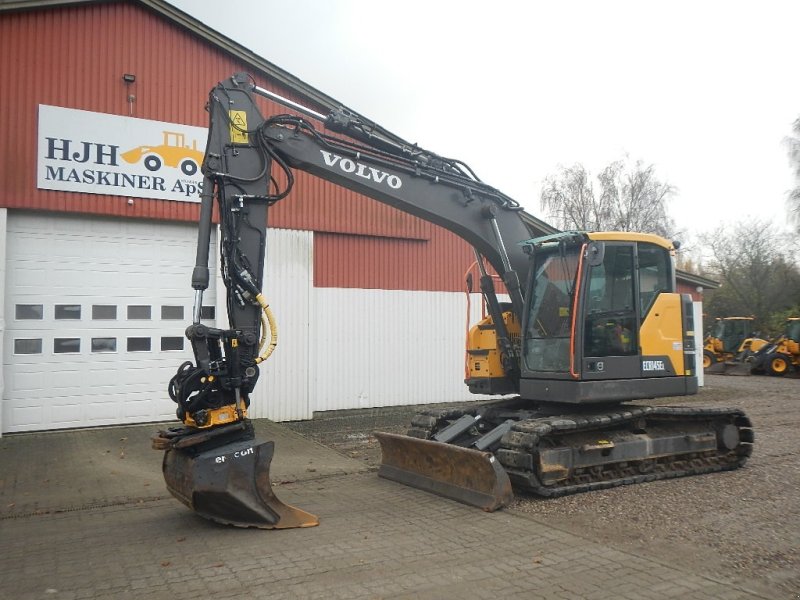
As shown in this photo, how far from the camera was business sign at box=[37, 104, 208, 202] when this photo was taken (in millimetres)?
11367

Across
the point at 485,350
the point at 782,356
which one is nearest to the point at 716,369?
the point at 782,356

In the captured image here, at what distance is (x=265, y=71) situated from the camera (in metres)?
13.2

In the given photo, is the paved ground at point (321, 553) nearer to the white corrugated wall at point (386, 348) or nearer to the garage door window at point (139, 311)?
the garage door window at point (139, 311)

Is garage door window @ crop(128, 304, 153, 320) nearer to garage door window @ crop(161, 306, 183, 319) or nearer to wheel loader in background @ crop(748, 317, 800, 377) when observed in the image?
garage door window @ crop(161, 306, 183, 319)

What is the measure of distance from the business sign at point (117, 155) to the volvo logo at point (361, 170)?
5.89 meters

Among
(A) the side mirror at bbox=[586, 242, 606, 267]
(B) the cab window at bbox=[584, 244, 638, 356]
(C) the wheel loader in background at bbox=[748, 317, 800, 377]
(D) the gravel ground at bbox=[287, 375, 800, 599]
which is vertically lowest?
(D) the gravel ground at bbox=[287, 375, 800, 599]

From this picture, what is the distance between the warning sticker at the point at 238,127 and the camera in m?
6.82

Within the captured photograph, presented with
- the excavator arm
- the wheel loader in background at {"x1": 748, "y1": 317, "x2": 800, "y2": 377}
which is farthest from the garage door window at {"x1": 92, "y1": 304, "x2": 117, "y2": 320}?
the wheel loader in background at {"x1": 748, "y1": 317, "x2": 800, "y2": 377}

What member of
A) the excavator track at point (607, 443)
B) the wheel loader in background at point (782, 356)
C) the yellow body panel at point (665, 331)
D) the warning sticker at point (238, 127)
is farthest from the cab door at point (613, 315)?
the wheel loader in background at point (782, 356)

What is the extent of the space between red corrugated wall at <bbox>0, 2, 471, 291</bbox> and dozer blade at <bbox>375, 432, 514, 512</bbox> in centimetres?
620

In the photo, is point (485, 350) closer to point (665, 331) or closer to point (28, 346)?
point (665, 331)

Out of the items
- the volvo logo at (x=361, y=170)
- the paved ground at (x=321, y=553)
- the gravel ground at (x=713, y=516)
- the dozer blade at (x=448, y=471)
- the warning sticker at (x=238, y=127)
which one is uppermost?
the warning sticker at (x=238, y=127)

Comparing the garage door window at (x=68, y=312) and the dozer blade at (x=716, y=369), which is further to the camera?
the dozer blade at (x=716, y=369)

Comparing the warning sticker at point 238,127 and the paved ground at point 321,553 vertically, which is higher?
the warning sticker at point 238,127
